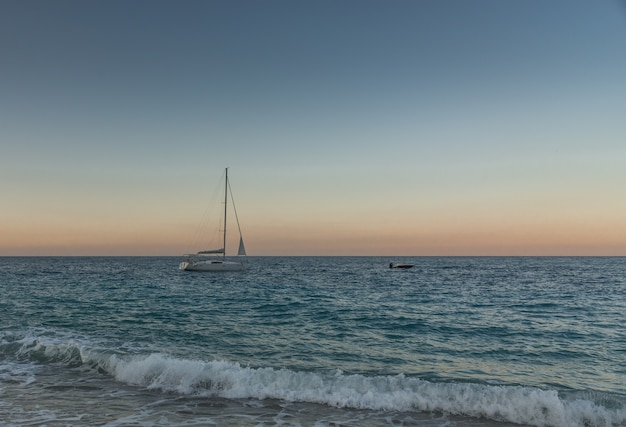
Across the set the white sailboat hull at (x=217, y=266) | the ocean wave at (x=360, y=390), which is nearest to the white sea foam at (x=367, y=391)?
the ocean wave at (x=360, y=390)

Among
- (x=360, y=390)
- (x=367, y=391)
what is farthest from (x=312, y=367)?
(x=367, y=391)

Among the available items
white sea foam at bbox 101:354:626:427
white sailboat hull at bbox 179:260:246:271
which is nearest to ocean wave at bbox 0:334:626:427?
white sea foam at bbox 101:354:626:427

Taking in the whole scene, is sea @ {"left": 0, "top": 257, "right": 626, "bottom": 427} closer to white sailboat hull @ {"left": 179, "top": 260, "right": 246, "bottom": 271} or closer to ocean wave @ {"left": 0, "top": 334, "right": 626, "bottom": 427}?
ocean wave @ {"left": 0, "top": 334, "right": 626, "bottom": 427}

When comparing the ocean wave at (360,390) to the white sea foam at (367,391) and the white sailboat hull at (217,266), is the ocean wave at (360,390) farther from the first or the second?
the white sailboat hull at (217,266)

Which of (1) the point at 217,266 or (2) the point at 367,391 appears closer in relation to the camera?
(2) the point at 367,391

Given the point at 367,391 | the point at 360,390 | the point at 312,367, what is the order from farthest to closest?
the point at 312,367 → the point at 360,390 → the point at 367,391

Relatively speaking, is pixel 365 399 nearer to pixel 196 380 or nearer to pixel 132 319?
pixel 196 380

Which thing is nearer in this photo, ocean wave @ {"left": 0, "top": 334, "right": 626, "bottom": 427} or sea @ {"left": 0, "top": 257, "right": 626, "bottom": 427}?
sea @ {"left": 0, "top": 257, "right": 626, "bottom": 427}

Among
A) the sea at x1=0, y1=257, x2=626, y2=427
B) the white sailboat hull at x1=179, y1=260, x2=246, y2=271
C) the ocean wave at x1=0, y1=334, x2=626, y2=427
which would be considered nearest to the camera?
the sea at x1=0, y1=257, x2=626, y2=427

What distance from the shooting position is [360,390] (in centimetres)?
1239

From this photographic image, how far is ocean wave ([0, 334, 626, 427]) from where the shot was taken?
35.7 feet

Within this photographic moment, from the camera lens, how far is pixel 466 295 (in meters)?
39.1

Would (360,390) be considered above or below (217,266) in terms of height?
below

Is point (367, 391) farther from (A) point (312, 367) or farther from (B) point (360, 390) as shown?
(A) point (312, 367)
